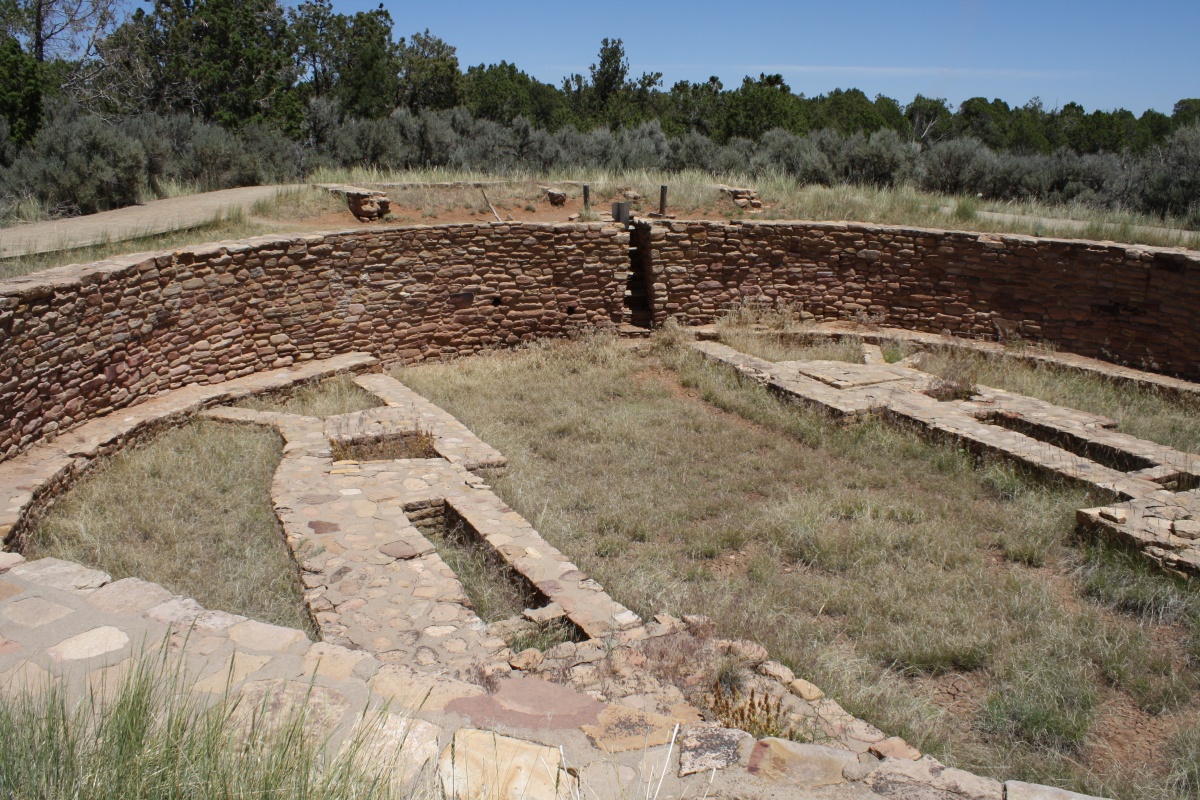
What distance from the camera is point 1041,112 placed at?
1555 inches

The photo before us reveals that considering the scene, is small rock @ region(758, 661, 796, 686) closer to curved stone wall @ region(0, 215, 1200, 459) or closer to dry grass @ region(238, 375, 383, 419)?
dry grass @ region(238, 375, 383, 419)

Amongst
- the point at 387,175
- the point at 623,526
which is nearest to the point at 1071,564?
the point at 623,526

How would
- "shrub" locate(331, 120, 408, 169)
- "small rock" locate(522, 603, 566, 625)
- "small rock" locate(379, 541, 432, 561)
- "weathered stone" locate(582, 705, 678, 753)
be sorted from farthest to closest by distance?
1. "shrub" locate(331, 120, 408, 169)
2. "small rock" locate(379, 541, 432, 561)
3. "small rock" locate(522, 603, 566, 625)
4. "weathered stone" locate(582, 705, 678, 753)

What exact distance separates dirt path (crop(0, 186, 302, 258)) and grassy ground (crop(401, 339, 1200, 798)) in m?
3.96

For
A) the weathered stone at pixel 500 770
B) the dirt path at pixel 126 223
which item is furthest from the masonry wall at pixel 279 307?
the weathered stone at pixel 500 770

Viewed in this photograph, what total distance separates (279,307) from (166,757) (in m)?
7.83

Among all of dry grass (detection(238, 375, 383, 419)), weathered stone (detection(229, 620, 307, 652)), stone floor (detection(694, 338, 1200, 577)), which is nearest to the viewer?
weathered stone (detection(229, 620, 307, 652))

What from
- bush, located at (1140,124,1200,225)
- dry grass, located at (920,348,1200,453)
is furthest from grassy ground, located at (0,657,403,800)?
bush, located at (1140,124,1200,225)

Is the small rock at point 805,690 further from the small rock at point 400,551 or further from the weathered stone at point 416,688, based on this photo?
the small rock at point 400,551

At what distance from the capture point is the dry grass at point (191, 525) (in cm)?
509

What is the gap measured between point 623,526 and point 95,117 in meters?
12.2

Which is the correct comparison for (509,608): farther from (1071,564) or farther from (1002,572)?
(1071,564)

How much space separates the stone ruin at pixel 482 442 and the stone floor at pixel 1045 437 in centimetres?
3

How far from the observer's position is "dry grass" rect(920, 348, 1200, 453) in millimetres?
8289
